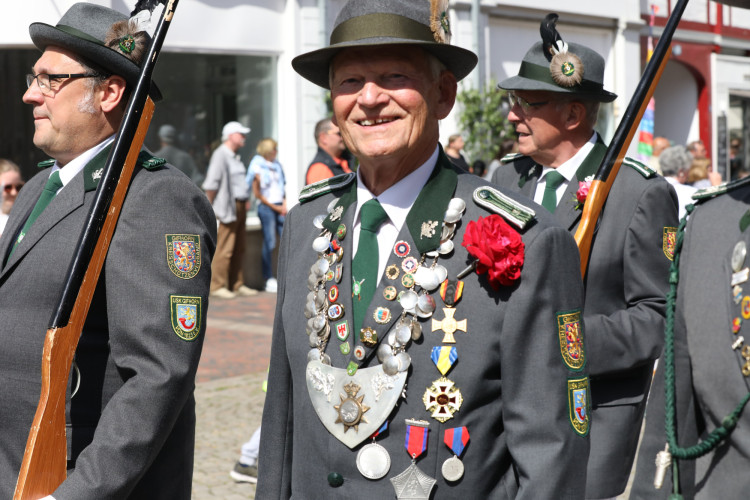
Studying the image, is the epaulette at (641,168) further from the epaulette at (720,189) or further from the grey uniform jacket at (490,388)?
the grey uniform jacket at (490,388)

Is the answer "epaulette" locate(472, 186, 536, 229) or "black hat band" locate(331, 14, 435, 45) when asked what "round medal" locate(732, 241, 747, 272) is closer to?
"epaulette" locate(472, 186, 536, 229)

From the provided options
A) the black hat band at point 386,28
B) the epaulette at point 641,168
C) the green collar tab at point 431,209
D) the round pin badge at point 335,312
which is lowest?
the round pin badge at point 335,312

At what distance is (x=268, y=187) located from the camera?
43.2ft

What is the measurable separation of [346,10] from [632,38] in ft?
58.2

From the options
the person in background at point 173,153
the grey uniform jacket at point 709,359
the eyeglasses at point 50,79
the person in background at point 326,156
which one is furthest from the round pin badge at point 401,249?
the person in background at point 173,153

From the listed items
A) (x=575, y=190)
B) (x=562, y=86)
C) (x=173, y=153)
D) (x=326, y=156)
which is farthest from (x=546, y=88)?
(x=173, y=153)

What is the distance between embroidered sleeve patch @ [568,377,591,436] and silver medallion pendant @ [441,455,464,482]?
0.88ft

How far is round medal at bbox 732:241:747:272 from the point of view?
7.53 ft

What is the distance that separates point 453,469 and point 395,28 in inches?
40.9

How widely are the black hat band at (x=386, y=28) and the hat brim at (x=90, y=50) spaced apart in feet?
2.58

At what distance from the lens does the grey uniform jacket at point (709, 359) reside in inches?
89.4

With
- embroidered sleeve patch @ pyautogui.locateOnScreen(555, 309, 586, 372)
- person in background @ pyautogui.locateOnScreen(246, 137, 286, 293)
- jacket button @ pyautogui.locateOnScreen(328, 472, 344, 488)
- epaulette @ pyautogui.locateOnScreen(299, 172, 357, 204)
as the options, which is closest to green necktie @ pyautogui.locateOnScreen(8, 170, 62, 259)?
epaulette @ pyautogui.locateOnScreen(299, 172, 357, 204)

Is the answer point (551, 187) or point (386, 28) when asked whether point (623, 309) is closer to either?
point (551, 187)

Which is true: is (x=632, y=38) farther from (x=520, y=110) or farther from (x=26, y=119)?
(x=520, y=110)
